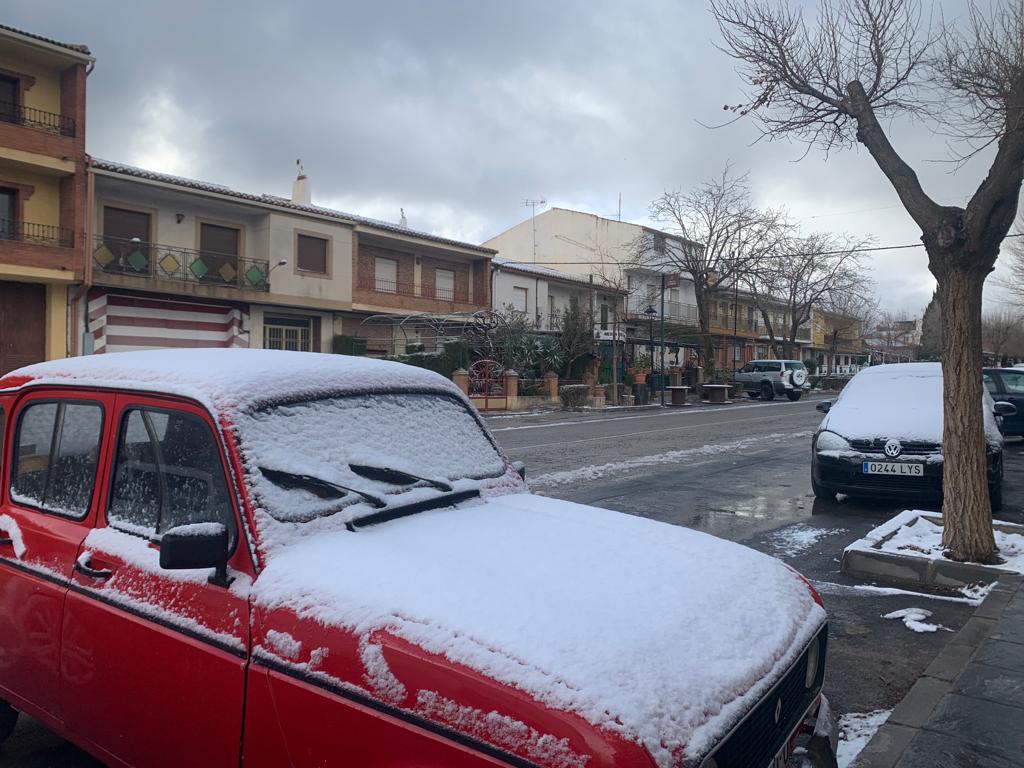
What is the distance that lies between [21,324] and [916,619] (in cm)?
2424

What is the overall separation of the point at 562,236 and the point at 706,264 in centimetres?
1106

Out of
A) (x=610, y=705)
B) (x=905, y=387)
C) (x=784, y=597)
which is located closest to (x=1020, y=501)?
(x=905, y=387)

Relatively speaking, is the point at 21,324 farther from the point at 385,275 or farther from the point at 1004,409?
the point at 1004,409

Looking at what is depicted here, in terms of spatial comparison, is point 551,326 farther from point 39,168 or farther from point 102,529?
point 102,529

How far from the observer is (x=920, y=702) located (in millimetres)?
3420

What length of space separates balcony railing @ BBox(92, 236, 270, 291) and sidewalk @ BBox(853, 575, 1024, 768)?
81.4 feet

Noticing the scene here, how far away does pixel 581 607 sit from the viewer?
6.47ft

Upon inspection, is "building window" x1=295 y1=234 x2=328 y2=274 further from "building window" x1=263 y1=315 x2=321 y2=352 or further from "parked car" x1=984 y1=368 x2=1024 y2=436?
A: "parked car" x1=984 y1=368 x2=1024 y2=436

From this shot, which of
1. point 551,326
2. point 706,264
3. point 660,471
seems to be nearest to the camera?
point 660,471

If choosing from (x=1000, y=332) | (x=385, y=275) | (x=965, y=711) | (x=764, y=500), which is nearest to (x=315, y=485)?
(x=965, y=711)

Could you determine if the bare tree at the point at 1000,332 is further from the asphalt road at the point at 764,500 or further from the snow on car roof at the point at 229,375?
the snow on car roof at the point at 229,375

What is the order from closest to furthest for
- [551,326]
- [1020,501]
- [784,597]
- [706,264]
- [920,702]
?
[784,597], [920,702], [1020,501], [551,326], [706,264]

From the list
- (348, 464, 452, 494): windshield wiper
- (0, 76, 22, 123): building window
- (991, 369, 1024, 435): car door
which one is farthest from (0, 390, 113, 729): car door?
(0, 76, 22, 123): building window

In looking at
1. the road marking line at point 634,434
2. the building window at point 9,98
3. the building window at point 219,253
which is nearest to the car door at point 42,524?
the road marking line at point 634,434
